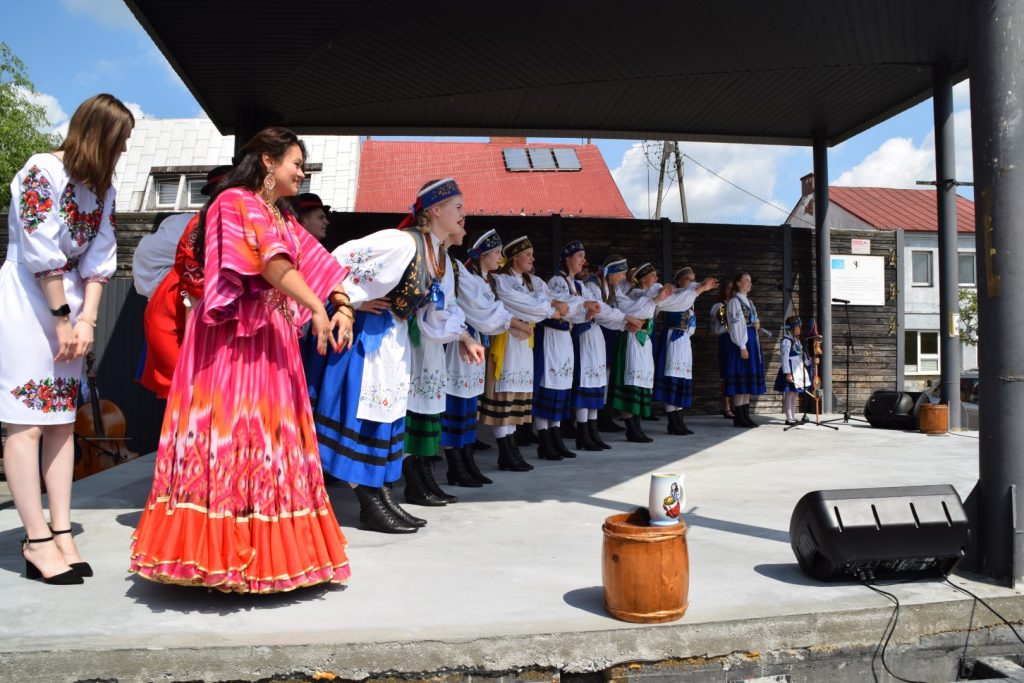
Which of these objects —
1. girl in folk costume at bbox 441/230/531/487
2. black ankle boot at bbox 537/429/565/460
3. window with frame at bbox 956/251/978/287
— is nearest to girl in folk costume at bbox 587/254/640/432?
black ankle boot at bbox 537/429/565/460

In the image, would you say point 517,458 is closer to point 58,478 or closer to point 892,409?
point 58,478

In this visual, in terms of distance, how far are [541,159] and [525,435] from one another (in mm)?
19156

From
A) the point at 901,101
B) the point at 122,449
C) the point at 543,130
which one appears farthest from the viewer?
the point at 543,130

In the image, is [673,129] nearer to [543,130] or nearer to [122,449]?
[543,130]

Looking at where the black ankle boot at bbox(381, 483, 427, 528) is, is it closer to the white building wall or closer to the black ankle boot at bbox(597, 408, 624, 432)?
the black ankle boot at bbox(597, 408, 624, 432)

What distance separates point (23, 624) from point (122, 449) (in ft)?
17.7

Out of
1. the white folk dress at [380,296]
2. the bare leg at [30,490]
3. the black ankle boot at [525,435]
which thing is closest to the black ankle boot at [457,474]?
the white folk dress at [380,296]

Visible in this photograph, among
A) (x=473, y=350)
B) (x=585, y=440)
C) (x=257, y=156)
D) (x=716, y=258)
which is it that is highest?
(x=716, y=258)

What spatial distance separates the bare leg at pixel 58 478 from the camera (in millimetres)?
3240

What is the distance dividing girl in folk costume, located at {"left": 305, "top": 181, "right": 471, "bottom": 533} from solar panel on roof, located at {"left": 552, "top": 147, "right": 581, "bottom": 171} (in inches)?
868

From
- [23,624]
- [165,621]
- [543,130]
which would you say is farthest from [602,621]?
[543,130]

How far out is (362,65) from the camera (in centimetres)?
792

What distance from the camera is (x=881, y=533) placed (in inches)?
123

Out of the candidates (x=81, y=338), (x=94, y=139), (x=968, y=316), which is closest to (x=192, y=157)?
(x=94, y=139)
